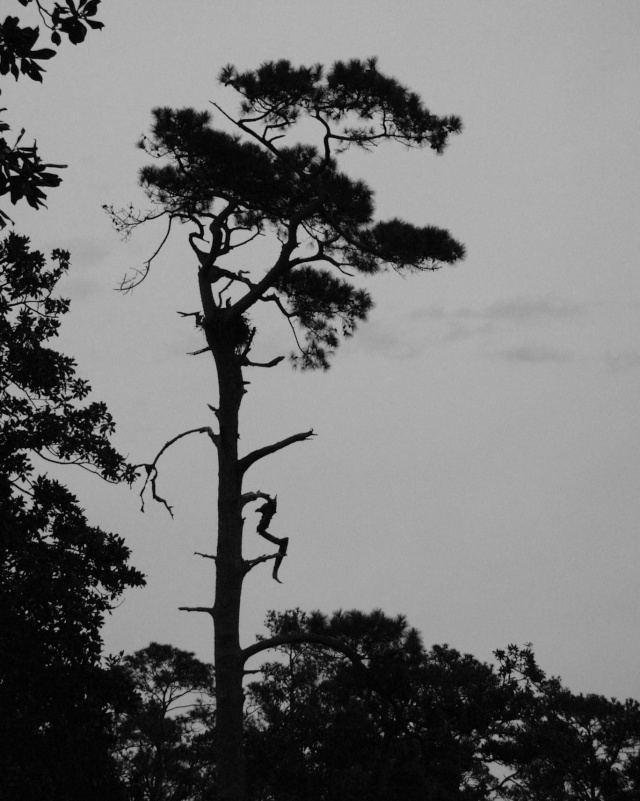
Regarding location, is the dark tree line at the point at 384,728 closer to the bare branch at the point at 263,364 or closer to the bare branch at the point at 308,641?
the bare branch at the point at 308,641

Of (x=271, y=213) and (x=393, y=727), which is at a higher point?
(x=271, y=213)

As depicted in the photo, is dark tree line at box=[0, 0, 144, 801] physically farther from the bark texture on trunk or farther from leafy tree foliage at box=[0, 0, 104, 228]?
leafy tree foliage at box=[0, 0, 104, 228]

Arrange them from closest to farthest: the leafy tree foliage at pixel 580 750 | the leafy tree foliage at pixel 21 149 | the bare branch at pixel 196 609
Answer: the leafy tree foliage at pixel 21 149 < the bare branch at pixel 196 609 < the leafy tree foliage at pixel 580 750

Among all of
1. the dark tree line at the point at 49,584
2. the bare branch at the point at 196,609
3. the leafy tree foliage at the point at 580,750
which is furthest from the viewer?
the leafy tree foliage at the point at 580,750

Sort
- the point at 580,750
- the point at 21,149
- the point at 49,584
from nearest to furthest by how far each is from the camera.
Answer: the point at 21,149 → the point at 49,584 → the point at 580,750

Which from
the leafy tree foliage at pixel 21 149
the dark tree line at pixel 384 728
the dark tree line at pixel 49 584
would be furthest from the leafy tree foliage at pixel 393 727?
the leafy tree foliage at pixel 21 149

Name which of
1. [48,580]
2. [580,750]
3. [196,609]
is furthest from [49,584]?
[580,750]

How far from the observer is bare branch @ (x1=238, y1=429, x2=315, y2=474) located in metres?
12.8

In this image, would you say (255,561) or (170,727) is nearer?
(255,561)

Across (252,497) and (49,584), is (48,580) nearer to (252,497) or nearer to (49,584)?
(49,584)

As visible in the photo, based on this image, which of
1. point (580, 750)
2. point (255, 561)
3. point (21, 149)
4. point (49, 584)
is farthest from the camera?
point (580, 750)

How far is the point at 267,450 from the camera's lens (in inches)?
509

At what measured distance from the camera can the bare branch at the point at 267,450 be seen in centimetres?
1284

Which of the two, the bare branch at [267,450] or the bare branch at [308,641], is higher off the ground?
the bare branch at [267,450]
